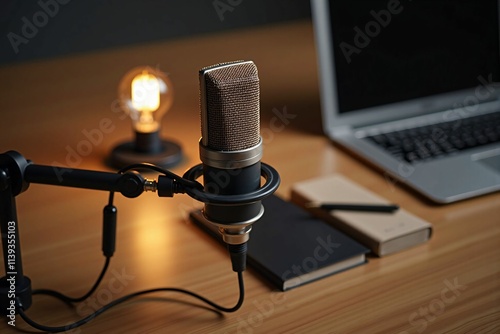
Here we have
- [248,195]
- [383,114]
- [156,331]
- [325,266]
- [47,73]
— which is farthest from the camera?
[47,73]

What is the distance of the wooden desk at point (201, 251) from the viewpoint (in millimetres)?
901

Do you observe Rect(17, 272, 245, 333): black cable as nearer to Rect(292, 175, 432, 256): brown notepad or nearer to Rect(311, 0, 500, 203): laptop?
Rect(292, 175, 432, 256): brown notepad

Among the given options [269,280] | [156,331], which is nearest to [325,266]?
[269,280]

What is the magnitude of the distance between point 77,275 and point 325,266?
322 mm

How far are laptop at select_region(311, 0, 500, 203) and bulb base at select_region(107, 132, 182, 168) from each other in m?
0.28

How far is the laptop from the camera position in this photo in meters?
1.29

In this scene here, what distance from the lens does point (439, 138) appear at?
4.38 ft

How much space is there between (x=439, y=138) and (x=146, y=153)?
0.52 meters

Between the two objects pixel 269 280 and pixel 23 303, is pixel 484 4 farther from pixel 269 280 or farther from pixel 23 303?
pixel 23 303

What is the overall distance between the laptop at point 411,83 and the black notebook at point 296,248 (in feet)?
0.76

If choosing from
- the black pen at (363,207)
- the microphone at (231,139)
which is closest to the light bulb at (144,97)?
the black pen at (363,207)

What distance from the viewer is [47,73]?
5.42 ft

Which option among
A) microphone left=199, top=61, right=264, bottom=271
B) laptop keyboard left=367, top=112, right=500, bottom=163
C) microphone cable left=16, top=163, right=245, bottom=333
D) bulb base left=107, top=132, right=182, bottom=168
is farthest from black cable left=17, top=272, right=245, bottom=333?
laptop keyboard left=367, top=112, right=500, bottom=163

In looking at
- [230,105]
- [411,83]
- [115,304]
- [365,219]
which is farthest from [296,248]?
[411,83]
